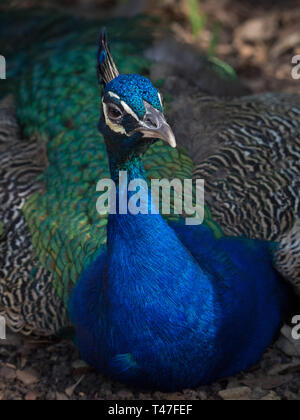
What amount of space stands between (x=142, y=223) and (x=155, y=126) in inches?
15.4

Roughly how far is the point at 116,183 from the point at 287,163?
91 centimetres

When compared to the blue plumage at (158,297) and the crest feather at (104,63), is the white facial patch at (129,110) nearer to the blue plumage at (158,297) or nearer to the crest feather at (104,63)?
the blue plumage at (158,297)

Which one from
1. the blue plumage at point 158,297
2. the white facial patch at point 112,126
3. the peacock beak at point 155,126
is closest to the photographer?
the peacock beak at point 155,126

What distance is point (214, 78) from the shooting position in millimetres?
3348

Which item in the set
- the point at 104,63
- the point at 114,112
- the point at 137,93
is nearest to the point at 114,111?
the point at 114,112

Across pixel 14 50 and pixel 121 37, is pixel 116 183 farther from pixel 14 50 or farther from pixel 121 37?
pixel 14 50

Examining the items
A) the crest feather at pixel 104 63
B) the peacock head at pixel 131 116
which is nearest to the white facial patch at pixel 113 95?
the peacock head at pixel 131 116

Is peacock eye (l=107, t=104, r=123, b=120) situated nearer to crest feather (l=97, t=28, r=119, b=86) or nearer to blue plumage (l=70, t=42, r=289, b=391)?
blue plumage (l=70, t=42, r=289, b=391)

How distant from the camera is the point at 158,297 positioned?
223 cm

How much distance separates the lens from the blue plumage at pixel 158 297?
2215mm

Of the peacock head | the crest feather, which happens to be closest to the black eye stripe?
the peacock head

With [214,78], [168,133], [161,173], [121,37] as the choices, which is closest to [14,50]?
[121,37]

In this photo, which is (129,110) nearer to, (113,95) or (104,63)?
(113,95)

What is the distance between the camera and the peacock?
A: 7.32ft
